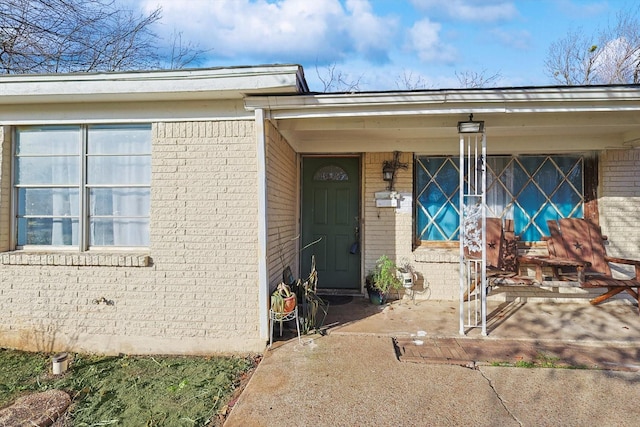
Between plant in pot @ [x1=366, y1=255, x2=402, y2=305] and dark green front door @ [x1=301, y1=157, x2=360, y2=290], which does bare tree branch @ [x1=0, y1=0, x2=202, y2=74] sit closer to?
dark green front door @ [x1=301, y1=157, x2=360, y2=290]

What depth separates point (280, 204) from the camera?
14.2 ft

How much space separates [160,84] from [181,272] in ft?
6.36

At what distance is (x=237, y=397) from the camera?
108 inches

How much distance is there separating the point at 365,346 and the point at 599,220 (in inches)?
161

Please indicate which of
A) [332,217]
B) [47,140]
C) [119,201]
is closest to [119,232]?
[119,201]

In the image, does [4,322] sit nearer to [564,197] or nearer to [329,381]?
[329,381]

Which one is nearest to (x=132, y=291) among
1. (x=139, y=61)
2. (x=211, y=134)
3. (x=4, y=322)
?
(x=4, y=322)

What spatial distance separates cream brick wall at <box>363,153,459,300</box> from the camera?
5.00m

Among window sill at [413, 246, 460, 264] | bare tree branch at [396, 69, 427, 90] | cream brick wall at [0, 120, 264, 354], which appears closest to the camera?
cream brick wall at [0, 120, 264, 354]

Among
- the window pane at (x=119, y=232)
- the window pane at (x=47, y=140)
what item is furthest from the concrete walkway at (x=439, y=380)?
the window pane at (x=47, y=140)

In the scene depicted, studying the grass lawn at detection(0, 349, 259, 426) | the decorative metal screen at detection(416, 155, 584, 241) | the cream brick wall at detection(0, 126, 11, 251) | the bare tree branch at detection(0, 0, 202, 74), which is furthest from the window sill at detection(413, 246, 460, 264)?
the bare tree branch at detection(0, 0, 202, 74)

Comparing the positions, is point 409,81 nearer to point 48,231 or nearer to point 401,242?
point 401,242

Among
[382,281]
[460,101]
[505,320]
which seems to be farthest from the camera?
[382,281]

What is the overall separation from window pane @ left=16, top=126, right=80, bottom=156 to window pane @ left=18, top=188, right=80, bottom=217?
1.43 ft
